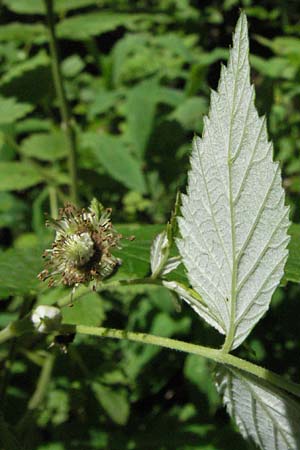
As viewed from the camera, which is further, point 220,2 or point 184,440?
point 220,2

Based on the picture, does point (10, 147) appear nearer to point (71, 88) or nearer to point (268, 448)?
point (71, 88)

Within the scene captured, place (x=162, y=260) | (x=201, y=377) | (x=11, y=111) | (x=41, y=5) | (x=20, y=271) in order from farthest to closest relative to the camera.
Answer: (x=41, y=5) → (x=201, y=377) → (x=11, y=111) → (x=20, y=271) → (x=162, y=260)

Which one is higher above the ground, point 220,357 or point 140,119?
point 220,357

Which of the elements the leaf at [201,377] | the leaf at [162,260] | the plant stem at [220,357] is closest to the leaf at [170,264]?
the leaf at [162,260]

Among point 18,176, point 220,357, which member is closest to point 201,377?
point 18,176

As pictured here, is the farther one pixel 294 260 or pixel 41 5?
pixel 41 5

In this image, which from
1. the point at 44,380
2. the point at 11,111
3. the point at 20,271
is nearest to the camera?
the point at 20,271

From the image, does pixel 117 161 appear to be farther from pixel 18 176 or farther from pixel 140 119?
pixel 18 176

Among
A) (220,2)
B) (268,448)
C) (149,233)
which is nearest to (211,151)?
(268,448)
